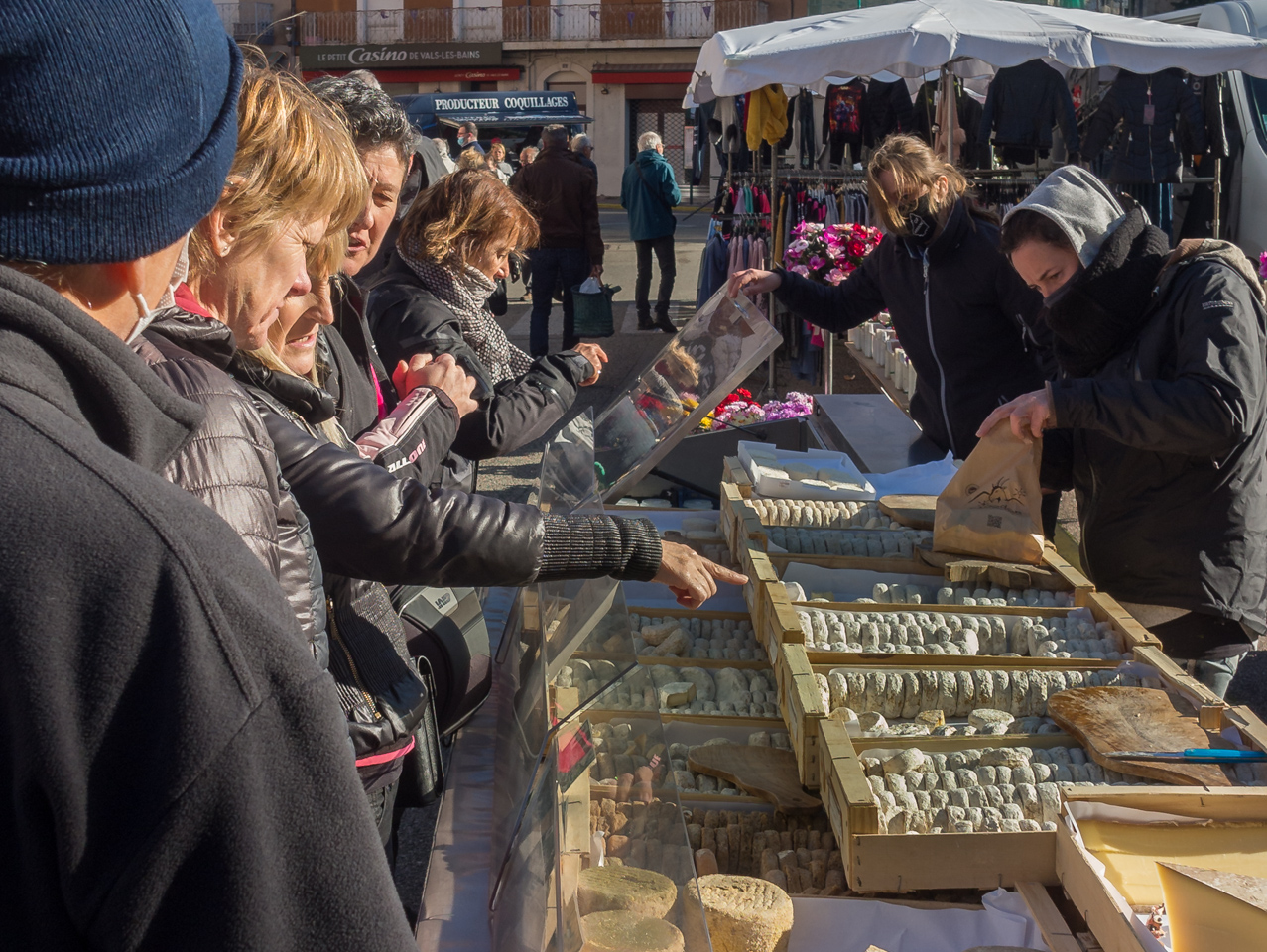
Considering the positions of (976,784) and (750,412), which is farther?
(750,412)

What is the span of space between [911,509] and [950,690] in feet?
3.01

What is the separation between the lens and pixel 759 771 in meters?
2.12

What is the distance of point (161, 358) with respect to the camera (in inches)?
46.0

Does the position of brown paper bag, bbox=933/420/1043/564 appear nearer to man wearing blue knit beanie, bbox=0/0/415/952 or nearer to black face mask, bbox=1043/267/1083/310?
black face mask, bbox=1043/267/1083/310

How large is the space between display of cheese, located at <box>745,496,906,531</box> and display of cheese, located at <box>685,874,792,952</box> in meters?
1.39

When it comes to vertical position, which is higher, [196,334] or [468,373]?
[196,334]

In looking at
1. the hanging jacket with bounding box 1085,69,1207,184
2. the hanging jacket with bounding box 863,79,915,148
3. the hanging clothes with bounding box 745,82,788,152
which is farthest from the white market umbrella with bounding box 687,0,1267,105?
the hanging jacket with bounding box 863,79,915,148

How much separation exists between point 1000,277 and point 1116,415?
4.08 feet

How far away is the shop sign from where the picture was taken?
3366 cm

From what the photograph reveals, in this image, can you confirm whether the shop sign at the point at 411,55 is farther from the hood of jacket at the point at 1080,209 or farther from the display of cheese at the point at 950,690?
the display of cheese at the point at 950,690

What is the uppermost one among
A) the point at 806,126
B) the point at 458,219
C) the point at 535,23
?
the point at 535,23

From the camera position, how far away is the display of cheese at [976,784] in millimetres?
1715

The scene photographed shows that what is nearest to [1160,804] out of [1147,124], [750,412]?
[750,412]

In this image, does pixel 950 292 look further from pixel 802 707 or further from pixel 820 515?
pixel 802 707
